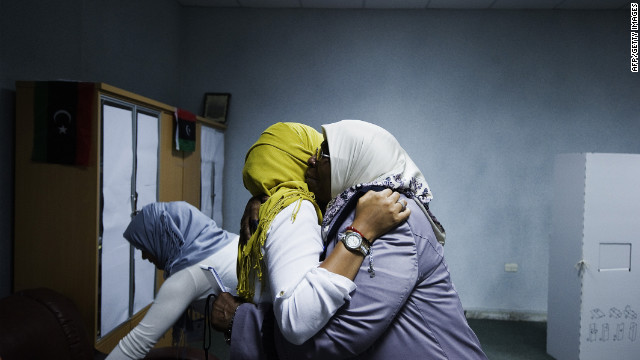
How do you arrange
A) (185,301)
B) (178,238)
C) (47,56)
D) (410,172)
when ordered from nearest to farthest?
(410,172)
(185,301)
(178,238)
(47,56)

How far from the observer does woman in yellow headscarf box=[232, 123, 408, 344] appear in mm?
841

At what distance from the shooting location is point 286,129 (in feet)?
4.59

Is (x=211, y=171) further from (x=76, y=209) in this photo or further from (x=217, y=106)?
(x=76, y=209)

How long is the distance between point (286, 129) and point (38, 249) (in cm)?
148

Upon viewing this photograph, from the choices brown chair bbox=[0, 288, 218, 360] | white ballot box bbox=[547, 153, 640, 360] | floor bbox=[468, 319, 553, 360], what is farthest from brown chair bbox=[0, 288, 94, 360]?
white ballot box bbox=[547, 153, 640, 360]

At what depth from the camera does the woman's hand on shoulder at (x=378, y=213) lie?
92cm

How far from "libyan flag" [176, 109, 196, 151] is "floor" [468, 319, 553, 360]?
105 inches

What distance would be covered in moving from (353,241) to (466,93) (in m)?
3.43

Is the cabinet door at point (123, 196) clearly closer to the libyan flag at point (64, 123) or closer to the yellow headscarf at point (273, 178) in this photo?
the libyan flag at point (64, 123)

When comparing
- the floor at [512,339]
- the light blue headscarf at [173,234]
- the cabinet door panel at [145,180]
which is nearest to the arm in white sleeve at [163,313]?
the light blue headscarf at [173,234]

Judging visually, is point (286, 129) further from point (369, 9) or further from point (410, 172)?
point (369, 9)

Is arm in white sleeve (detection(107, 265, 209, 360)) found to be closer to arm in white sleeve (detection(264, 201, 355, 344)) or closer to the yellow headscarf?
the yellow headscarf

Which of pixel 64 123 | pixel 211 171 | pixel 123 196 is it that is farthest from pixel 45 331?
pixel 211 171

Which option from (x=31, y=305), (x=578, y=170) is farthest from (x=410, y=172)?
(x=578, y=170)
